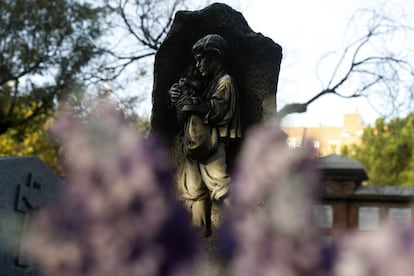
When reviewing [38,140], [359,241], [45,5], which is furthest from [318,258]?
[38,140]

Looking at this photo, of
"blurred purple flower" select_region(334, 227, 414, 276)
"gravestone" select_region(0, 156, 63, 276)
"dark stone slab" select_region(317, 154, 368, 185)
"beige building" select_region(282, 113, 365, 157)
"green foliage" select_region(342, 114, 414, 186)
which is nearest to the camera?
"blurred purple flower" select_region(334, 227, 414, 276)

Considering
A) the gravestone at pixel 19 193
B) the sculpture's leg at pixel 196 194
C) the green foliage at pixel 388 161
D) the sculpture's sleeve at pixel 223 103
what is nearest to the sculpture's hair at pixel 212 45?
the sculpture's sleeve at pixel 223 103

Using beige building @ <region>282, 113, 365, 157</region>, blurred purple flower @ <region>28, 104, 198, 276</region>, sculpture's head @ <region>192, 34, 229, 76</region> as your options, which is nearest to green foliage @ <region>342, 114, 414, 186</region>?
sculpture's head @ <region>192, 34, 229, 76</region>

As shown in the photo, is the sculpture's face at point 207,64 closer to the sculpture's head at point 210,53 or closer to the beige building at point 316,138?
the sculpture's head at point 210,53

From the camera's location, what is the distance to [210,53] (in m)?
4.00

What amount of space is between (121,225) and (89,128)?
0.10m

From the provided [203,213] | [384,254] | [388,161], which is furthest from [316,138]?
[388,161]

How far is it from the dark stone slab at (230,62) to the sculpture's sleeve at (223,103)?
22cm

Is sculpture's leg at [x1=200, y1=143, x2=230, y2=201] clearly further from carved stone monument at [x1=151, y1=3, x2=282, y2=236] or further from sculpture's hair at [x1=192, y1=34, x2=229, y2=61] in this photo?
sculpture's hair at [x1=192, y1=34, x2=229, y2=61]

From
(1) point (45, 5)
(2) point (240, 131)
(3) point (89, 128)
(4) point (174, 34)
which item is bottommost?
(3) point (89, 128)

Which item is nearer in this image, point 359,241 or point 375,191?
point 359,241

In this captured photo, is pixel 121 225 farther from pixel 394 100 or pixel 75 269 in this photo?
pixel 394 100

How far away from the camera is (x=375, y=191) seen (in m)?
9.38

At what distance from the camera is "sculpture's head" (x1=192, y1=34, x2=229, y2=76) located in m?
3.97
